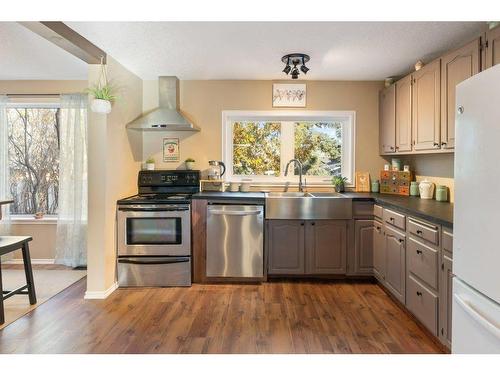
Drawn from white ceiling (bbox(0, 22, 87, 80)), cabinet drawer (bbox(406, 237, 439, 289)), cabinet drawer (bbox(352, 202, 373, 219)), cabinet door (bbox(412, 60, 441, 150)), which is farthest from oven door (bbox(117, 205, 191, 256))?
cabinet door (bbox(412, 60, 441, 150))

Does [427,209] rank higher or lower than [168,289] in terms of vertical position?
higher

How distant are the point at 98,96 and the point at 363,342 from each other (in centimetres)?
289

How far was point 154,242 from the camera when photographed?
3.20 metres

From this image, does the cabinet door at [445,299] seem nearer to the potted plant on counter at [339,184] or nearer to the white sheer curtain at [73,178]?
the potted plant on counter at [339,184]

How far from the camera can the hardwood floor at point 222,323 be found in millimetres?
2111

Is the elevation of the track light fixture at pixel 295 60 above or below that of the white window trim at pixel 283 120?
above

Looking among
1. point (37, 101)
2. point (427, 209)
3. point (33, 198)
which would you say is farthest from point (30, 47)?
point (427, 209)

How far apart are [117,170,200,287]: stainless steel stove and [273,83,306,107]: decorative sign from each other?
169 cm

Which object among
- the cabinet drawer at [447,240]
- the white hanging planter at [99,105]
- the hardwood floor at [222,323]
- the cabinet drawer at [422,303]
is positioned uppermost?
the white hanging planter at [99,105]

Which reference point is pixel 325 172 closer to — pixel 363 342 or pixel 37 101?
pixel 363 342

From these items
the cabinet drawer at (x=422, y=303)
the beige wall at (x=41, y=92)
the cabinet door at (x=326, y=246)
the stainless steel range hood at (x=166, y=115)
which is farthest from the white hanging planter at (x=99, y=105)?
the cabinet drawer at (x=422, y=303)

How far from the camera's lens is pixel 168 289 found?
3178 mm

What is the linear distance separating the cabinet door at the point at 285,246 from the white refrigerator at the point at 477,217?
1878mm
